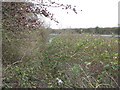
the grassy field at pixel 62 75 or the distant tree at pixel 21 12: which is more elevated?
the distant tree at pixel 21 12

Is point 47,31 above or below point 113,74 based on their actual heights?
above

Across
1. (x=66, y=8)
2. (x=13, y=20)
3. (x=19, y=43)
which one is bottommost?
(x=19, y=43)

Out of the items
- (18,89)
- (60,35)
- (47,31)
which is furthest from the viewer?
(60,35)

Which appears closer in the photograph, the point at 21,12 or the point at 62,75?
the point at 21,12

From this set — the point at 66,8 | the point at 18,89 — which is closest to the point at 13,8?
the point at 66,8

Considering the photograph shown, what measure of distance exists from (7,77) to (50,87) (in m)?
1.14

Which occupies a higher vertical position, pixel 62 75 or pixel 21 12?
pixel 21 12

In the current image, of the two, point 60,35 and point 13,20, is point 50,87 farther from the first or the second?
point 60,35

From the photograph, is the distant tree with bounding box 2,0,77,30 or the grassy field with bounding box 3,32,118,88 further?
the grassy field with bounding box 3,32,118,88

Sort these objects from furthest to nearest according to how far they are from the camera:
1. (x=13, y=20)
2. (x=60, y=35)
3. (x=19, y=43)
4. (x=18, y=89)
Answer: (x=60, y=35)
(x=19, y=43)
(x=18, y=89)
(x=13, y=20)

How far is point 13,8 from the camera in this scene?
8.89ft

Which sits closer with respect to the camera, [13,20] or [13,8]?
[13,8]

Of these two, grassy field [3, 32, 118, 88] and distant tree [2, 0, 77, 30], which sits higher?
distant tree [2, 0, 77, 30]

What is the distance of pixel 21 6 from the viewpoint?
2773 millimetres
